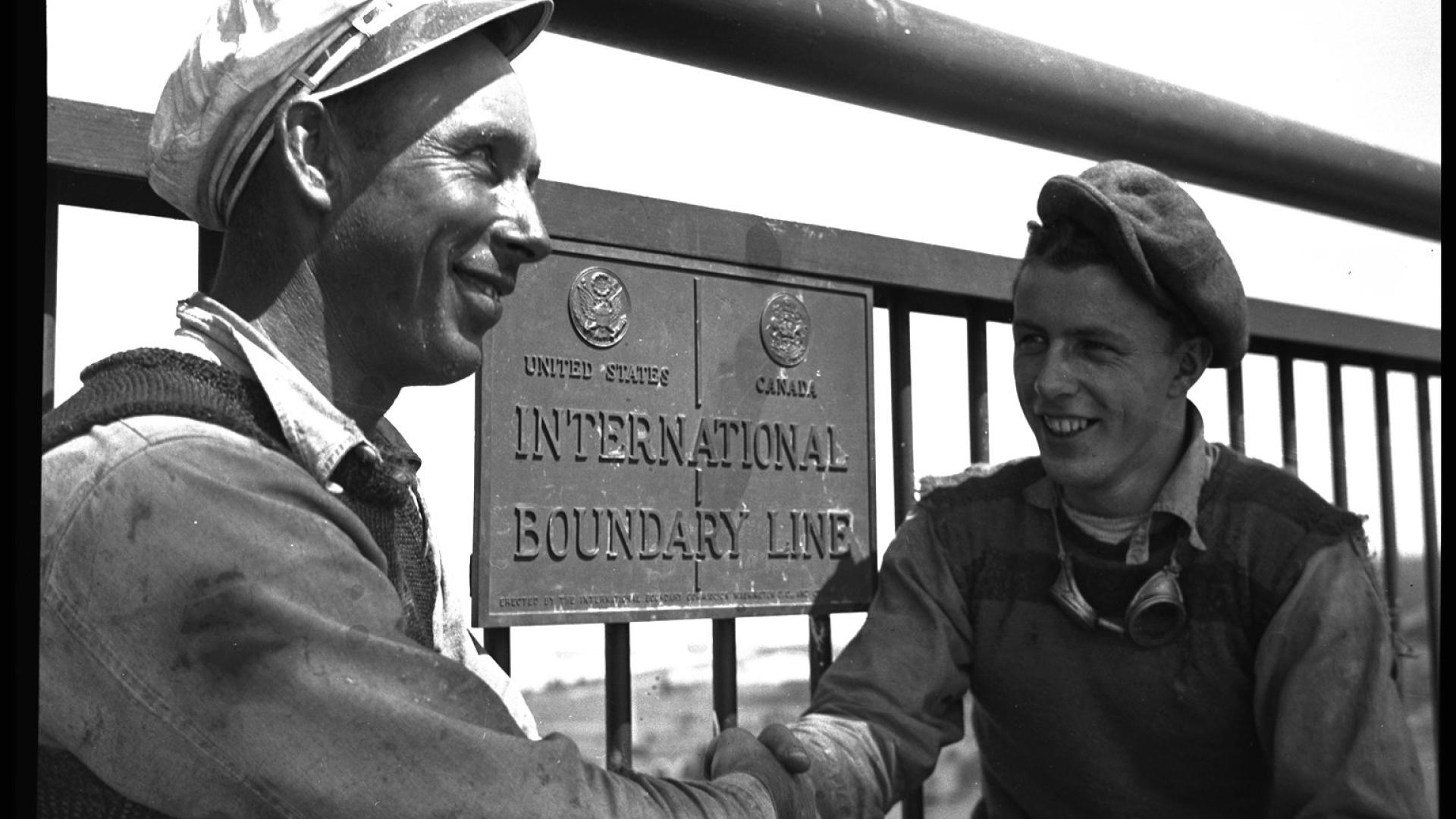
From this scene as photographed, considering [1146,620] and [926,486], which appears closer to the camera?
[1146,620]

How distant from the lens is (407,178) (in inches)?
59.9

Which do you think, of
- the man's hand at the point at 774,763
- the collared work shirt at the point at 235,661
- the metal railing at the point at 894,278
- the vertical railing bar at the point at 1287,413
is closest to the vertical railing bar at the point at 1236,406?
the metal railing at the point at 894,278

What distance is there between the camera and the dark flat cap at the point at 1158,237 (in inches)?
83.8

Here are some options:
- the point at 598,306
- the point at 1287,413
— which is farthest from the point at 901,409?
the point at 1287,413

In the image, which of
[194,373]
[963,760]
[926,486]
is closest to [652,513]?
[926,486]

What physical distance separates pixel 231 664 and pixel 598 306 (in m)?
1.02

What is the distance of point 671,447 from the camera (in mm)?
2184

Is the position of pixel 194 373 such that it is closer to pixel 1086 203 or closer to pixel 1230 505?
pixel 1086 203

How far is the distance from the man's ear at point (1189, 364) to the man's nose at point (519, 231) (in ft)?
3.76

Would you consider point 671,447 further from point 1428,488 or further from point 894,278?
point 1428,488

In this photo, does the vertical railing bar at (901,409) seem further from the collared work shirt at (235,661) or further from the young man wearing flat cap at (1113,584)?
the collared work shirt at (235,661)

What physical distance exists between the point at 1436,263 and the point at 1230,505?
0.73 m

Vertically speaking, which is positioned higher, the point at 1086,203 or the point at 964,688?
the point at 1086,203

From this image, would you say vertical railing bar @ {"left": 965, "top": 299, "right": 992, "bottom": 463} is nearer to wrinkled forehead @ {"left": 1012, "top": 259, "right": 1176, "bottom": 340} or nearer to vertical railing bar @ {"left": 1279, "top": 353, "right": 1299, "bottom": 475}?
wrinkled forehead @ {"left": 1012, "top": 259, "right": 1176, "bottom": 340}
